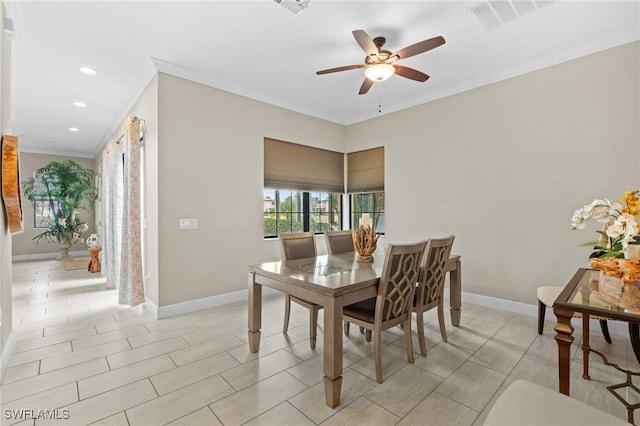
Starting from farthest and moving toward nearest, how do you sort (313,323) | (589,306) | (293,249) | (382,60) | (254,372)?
(293,249), (382,60), (313,323), (254,372), (589,306)

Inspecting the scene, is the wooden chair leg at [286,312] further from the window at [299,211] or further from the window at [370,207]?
the window at [370,207]

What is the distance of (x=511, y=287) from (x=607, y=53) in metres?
→ 2.58

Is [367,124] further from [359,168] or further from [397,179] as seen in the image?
[397,179]

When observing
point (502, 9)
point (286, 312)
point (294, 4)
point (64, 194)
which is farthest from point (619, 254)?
point (64, 194)

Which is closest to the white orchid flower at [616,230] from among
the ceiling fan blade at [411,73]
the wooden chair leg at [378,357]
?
the wooden chair leg at [378,357]

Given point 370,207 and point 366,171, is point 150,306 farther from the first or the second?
point 366,171

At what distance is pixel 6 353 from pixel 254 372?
6.56 feet

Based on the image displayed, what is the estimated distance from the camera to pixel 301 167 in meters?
4.80

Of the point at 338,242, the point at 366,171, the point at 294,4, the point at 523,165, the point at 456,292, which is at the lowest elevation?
the point at 456,292

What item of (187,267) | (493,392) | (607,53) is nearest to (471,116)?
(607,53)

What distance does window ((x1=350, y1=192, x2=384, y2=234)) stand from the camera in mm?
4988

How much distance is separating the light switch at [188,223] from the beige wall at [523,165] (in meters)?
2.98

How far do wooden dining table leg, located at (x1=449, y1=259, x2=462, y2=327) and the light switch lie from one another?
2.97m

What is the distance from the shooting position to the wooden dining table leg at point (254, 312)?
2.44 m
